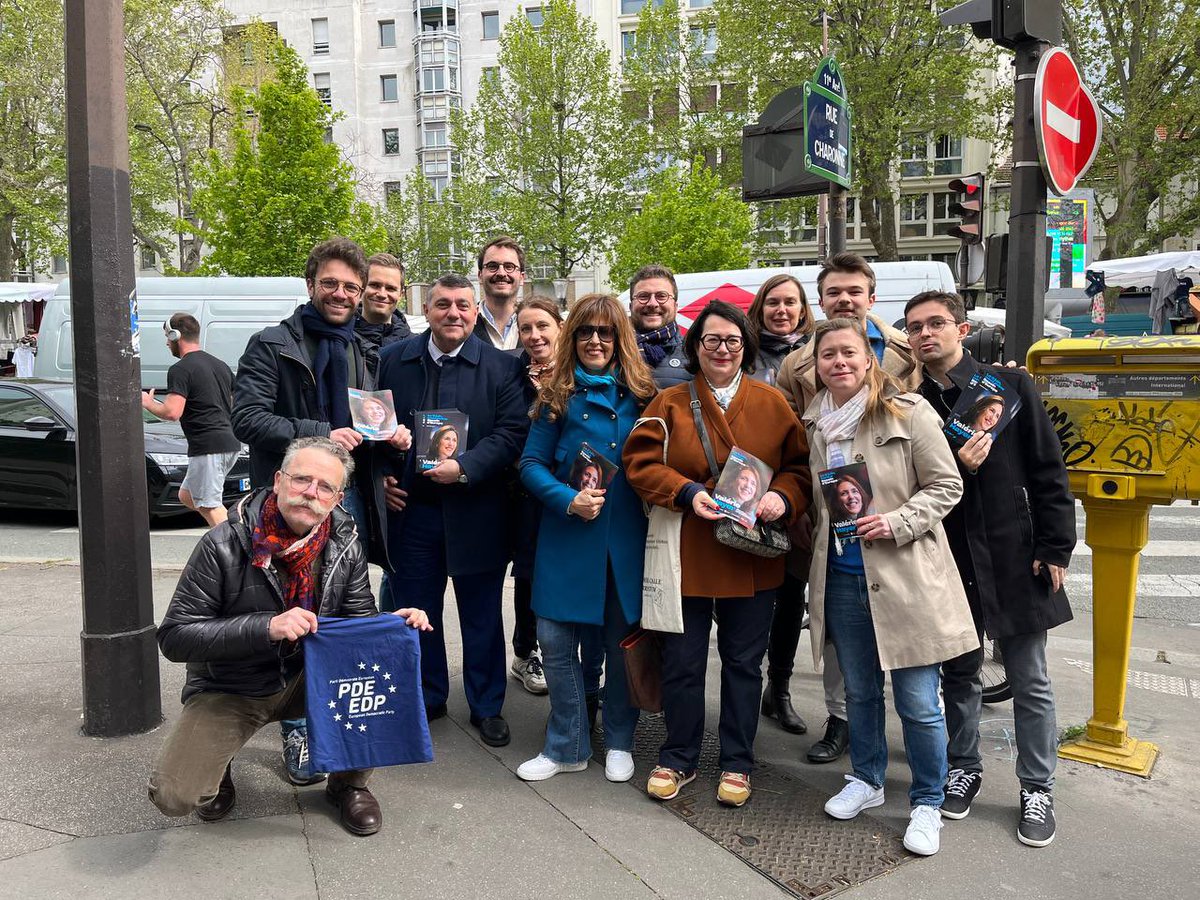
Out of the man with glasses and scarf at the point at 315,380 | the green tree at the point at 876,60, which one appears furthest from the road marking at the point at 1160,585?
the green tree at the point at 876,60

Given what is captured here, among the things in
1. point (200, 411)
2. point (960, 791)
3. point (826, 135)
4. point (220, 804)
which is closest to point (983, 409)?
point (960, 791)

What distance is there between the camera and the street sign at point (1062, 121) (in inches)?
173

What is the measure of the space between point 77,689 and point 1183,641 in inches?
257

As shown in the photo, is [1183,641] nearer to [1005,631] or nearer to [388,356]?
[1005,631]

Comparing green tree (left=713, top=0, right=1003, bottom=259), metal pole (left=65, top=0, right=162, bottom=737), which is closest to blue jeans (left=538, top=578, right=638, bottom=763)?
metal pole (left=65, top=0, right=162, bottom=737)

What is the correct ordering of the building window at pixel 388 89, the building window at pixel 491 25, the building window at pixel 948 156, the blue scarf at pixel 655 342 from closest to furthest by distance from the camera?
the blue scarf at pixel 655 342 < the building window at pixel 948 156 < the building window at pixel 491 25 < the building window at pixel 388 89

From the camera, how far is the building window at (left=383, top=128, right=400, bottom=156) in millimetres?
48281

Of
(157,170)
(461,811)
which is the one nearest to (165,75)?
(157,170)

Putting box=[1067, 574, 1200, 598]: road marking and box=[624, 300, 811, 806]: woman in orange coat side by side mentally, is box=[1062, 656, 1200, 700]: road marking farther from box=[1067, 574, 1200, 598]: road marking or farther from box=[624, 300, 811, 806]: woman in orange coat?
box=[624, 300, 811, 806]: woman in orange coat

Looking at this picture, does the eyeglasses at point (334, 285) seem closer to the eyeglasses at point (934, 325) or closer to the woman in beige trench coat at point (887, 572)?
the woman in beige trench coat at point (887, 572)

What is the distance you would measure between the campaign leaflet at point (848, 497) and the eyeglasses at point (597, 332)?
39.9 inches

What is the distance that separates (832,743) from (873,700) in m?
0.63

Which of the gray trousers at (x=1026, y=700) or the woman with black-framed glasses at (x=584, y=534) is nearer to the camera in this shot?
the gray trousers at (x=1026, y=700)

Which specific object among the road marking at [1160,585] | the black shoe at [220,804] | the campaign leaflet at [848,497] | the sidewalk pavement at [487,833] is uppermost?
the campaign leaflet at [848,497]
